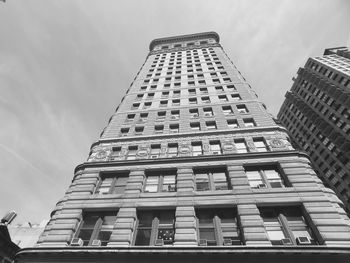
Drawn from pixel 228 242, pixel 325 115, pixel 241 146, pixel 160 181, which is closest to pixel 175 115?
pixel 241 146

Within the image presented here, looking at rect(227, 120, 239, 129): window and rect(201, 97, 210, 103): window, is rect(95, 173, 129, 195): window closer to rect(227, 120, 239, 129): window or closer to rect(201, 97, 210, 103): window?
rect(227, 120, 239, 129): window

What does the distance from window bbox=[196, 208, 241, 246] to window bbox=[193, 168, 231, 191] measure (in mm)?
1940

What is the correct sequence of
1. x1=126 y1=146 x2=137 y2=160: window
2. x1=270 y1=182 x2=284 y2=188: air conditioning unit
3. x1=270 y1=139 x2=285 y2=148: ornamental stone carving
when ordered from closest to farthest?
x1=270 y1=182 x2=284 y2=188: air conditioning unit < x1=270 y1=139 x2=285 y2=148: ornamental stone carving < x1=126 y1=146 x2=137 y2=160: window

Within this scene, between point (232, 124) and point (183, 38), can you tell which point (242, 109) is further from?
point (183, 38)

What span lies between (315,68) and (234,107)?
58.7 meters

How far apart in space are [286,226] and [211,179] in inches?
221

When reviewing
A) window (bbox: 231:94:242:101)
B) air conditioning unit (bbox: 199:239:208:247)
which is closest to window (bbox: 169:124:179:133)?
window (bbox: 231:94:242:101)

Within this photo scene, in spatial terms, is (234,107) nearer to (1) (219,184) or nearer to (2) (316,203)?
(1) (219,184)

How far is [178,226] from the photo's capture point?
526 inches

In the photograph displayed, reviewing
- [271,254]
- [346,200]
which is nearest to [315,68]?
[346,200]

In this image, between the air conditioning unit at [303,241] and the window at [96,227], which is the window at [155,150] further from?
the air conditioning unit at [303,241]

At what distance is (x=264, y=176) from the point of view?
16516 mm

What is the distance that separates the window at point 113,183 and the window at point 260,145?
438 inches

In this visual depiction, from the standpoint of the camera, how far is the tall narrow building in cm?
1173
